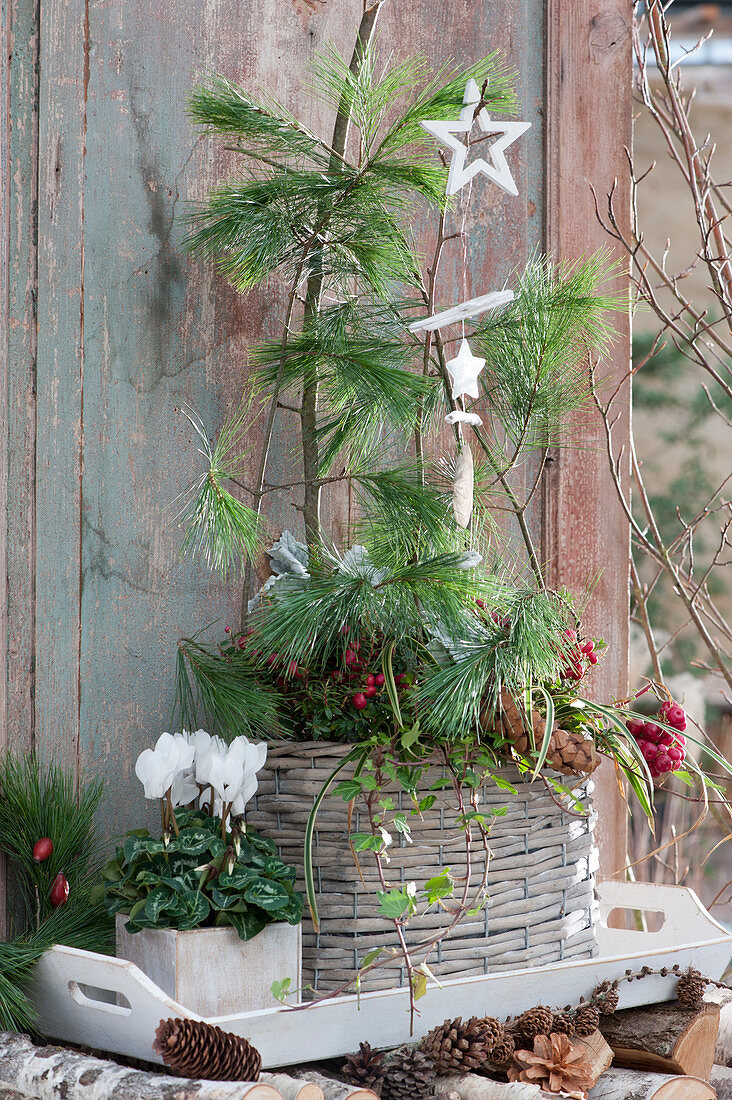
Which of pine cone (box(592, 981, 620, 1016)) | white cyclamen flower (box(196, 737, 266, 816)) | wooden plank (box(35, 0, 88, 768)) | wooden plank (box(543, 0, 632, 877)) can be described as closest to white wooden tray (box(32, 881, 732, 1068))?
pine cone (box(592, 981, 620, 1016))

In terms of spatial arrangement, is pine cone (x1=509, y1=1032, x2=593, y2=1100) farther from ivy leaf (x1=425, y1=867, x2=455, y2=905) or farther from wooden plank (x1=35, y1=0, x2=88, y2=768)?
wooden plank (x1=35, y1=0, x2=88, y2=768)

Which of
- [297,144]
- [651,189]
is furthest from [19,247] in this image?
[651,189]

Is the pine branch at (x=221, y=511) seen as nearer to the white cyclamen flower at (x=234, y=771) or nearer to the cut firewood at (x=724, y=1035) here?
the white cyclamen flower at (x=234, y=771)

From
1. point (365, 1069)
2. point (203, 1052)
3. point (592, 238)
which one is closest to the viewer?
point (203, 1052)

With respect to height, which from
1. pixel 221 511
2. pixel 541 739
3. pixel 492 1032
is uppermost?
pixel 221 511

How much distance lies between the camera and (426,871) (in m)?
0.92

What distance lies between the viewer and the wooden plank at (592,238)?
136cm

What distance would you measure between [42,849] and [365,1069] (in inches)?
13.1

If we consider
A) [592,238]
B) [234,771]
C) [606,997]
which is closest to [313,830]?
[234,771]

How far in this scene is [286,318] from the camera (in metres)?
1.07

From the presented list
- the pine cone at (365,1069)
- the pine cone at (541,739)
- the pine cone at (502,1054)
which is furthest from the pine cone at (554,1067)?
the pine cone at (541,739)

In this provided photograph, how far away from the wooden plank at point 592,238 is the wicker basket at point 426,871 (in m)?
0.41

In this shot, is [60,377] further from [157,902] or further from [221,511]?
[157,902]

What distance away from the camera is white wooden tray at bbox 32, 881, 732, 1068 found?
2.61 feet
